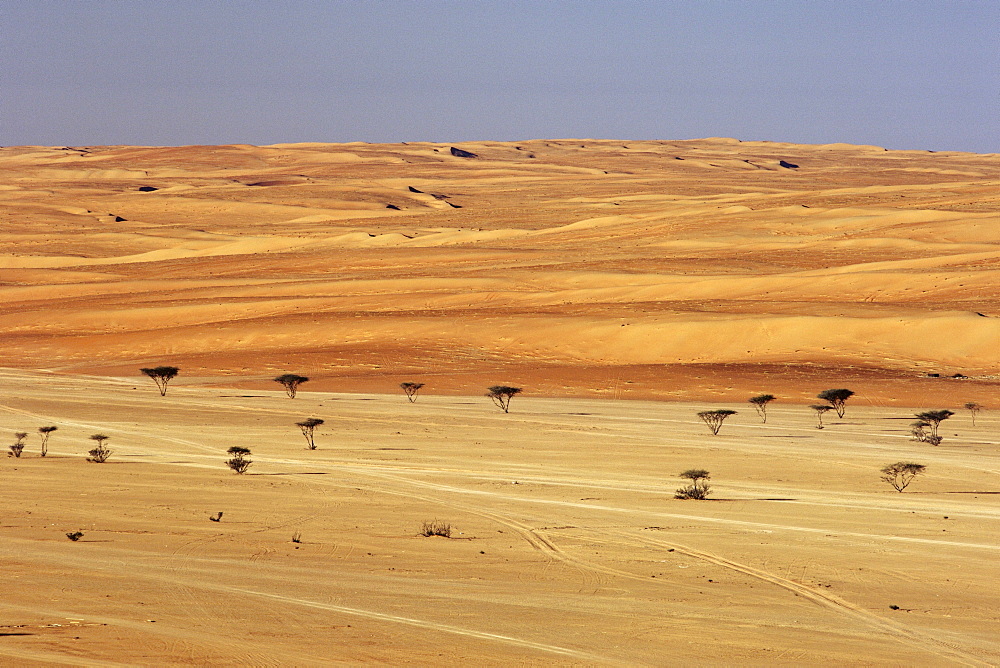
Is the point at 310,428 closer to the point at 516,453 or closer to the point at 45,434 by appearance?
the point at 516,453

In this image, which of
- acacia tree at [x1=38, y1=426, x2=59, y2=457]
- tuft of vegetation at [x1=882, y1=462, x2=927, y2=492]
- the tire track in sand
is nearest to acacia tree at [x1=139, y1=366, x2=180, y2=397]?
acacia tree at [x1=38, y1=426, x2=59, y2=457]

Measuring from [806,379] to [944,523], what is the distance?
18.5 meters

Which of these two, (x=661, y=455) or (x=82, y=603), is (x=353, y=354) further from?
(x=82, y=603)

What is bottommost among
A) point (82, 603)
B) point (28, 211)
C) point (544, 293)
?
point (82, 603)

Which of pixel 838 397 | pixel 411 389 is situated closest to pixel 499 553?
pixel 838 397

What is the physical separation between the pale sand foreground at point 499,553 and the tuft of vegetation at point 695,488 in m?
0.33

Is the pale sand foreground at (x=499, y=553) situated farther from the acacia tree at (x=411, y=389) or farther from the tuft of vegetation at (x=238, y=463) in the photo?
the acacia tree at (x=411, y=389)

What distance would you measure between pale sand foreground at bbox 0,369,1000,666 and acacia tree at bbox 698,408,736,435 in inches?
47.1

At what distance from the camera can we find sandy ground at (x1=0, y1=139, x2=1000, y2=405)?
115 ft

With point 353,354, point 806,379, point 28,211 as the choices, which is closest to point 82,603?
point 806,379

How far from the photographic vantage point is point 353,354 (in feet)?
123

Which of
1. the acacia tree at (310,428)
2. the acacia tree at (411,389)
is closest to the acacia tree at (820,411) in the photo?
the acacia tree at (411,389)

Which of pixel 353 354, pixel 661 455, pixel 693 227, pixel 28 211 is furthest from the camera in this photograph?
pixel 28 211

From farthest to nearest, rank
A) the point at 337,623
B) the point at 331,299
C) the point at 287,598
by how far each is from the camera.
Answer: the point at 331,299 < the point at 287,598 < the point at 337,623
